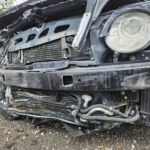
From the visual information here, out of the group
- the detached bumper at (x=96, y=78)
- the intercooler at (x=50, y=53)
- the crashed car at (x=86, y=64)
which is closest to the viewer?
the detached bumper at (x=96, y=78)

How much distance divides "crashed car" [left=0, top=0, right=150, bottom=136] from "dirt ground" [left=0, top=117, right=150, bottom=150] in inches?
7.8

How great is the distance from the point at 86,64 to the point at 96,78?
230 mm

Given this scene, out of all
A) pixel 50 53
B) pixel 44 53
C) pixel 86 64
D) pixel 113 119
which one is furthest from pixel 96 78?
pixel 44 53

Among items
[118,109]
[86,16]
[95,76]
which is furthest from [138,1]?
[118,109]

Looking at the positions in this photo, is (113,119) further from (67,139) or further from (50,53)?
(50,53)

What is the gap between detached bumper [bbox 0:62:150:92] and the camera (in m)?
2.19

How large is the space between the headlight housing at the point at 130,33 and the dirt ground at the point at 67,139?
0.99 metres

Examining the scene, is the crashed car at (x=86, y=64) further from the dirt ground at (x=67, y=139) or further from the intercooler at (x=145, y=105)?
the dirt ground at (x=67, y=139)

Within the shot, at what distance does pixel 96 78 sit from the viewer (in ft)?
7.69

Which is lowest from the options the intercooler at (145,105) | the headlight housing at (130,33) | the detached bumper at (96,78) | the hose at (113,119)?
the hose at (113,119)

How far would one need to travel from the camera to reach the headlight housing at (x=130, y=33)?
2.28 metres

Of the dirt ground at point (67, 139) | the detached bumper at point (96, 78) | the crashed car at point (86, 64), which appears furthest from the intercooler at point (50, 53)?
the dirt ground at point (67, 139)

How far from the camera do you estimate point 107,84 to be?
2.30 m

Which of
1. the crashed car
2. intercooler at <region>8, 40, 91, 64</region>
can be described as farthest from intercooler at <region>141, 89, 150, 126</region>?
intercooler at <region>8, 40, 91, 64</region>
